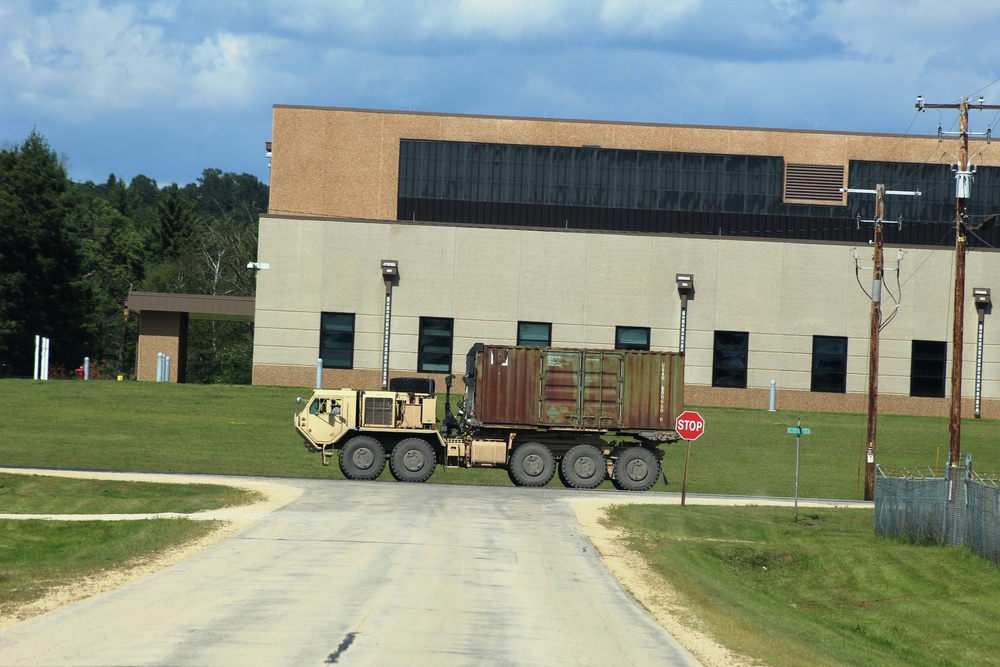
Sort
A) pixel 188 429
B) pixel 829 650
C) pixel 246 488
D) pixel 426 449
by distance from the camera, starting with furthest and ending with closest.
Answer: pixel 188 429 → pixel 426 449 → pixel 246 488 → pixel 829 650

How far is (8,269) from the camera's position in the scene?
262 ft

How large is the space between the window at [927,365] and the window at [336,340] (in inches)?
1095

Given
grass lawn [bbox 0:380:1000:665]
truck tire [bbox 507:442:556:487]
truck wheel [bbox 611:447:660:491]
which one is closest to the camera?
grass lawn [bbox 0:380:1000:665]

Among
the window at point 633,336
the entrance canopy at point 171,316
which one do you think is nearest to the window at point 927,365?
the window at point 633,336

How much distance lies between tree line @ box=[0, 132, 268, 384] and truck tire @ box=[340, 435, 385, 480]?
47180 mm

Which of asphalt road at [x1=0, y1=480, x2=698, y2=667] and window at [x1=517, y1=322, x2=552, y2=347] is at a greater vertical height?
window at [x1=517, y1=322, x2=552, y2=347]

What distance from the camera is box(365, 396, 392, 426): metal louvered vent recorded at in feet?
115

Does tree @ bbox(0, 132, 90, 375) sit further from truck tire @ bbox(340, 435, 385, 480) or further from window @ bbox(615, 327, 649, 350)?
truck tire @ bbox(340, 435, 385, 480)

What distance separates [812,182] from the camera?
206 ft

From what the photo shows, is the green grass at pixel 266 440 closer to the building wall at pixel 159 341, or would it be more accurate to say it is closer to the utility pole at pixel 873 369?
the utility pole at pixel 873 369

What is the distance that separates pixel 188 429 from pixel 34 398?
946cm

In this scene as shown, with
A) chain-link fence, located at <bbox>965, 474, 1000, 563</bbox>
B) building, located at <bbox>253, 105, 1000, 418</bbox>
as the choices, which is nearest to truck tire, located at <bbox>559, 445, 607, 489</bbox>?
chain-link fence, located at <bbox>965, 474, 1000, 563</bbox>

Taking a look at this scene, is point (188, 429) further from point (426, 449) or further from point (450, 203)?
point (450, 203)

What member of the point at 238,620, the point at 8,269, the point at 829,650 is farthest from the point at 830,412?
the point at 8,269
